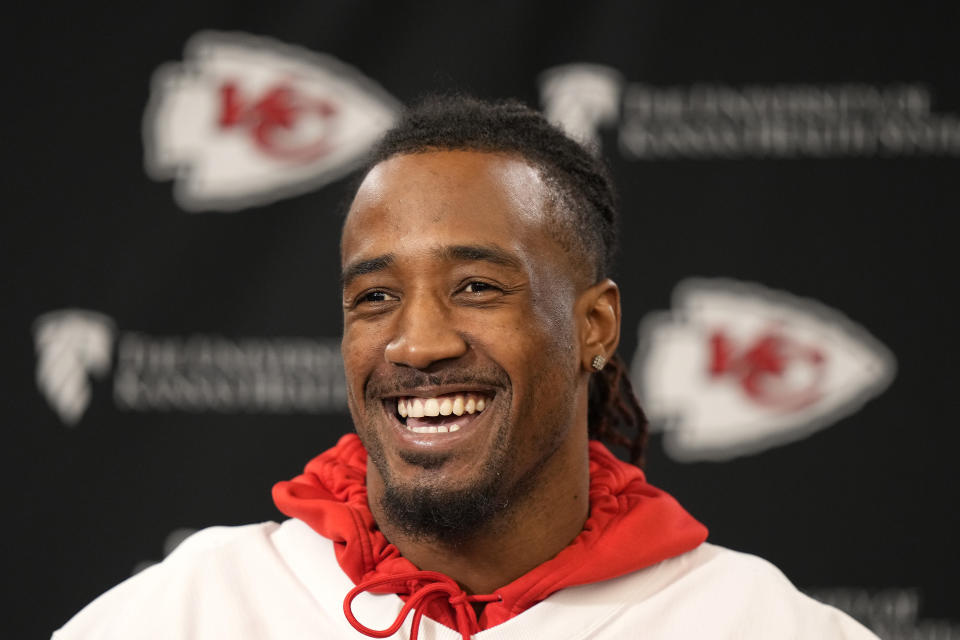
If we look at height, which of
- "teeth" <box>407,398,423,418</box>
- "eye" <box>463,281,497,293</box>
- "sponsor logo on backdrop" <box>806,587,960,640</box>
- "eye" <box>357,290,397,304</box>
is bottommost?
"sponsor logo on backdrop" <box>806,587,960,640</box>

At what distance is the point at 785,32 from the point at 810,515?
42.5 inches

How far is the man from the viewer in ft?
4.71

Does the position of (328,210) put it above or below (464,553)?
above

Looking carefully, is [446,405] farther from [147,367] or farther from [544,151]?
[147,367]

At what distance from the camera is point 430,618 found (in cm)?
150

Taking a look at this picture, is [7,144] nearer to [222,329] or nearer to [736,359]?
[222,329]

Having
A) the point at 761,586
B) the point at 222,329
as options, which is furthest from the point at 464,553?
the point at 222,329

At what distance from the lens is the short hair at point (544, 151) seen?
1564 mm

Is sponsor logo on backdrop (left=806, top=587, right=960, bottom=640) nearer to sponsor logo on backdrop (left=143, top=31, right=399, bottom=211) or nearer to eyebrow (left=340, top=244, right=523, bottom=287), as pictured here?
eyebrow (left=340, top=244, right=523, bottom=287)

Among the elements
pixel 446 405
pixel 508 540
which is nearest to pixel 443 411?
pixel 446 405

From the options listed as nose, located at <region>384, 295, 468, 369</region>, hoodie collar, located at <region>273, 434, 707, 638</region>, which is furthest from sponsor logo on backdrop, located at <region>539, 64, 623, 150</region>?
nose, located at <region>384, 295, 468, 369</region>

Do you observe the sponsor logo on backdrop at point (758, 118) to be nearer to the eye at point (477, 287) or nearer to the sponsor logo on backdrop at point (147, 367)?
the sponsor logo on backdrop at point (147, 367)

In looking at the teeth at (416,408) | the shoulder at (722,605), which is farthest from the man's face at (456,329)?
the shoulder at (722,605)

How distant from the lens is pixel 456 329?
4.66 feet
